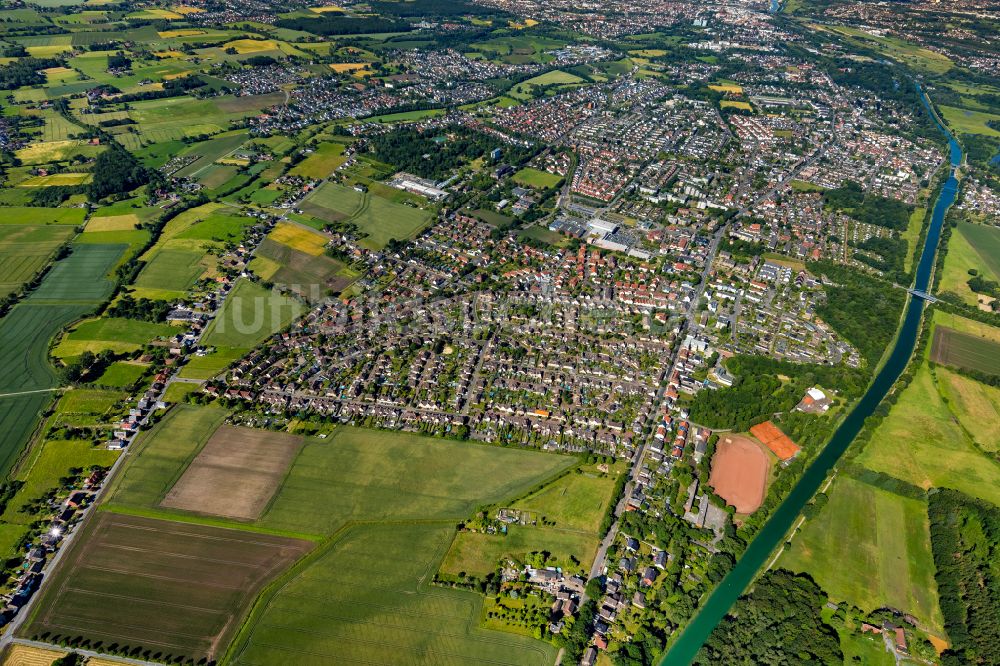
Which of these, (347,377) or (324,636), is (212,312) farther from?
(324,636)

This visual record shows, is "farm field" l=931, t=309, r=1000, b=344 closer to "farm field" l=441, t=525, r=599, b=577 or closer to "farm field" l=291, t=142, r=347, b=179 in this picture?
"farm field" l=441, t=525, r=599, b=577

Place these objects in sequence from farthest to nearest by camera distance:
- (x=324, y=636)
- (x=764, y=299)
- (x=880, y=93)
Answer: (x=880, y=93) → (x=764, y=299) → (x=324, y=636)

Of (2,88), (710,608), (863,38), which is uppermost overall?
(863,38)

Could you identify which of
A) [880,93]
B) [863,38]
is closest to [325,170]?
[880,93]

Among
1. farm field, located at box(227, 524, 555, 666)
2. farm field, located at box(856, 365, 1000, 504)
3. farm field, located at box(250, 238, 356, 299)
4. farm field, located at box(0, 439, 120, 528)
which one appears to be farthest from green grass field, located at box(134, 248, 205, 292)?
farm field, located at box(856, 365, 1000, 504)

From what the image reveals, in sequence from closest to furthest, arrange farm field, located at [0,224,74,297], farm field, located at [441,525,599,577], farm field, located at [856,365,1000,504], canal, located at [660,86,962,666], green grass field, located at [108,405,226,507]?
1. canal, located at [660,86,962,666]
2. farm field, located at [441,525,599,577]
3. green grass field, located at [108,405,226,507]
4. farm field, located at [856,365,1000,504]
5. farm field, located at [0,224,74,297]

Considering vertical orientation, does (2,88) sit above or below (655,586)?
above
